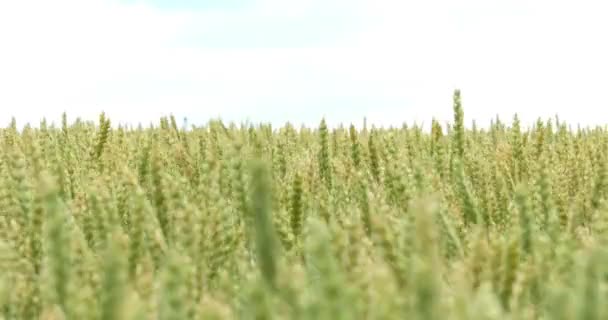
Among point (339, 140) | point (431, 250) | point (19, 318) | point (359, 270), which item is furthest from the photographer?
point (339, 140)

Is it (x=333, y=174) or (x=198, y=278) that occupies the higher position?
(x=333, y=174)

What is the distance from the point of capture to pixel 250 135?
3.26 m

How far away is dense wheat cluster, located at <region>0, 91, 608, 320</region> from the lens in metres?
0.83

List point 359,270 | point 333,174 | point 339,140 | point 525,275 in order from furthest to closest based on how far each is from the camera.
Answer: point 339,140
point 333,174
point 525,275
point 359,270

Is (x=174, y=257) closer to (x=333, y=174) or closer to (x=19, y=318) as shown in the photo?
(x=19, y=318)

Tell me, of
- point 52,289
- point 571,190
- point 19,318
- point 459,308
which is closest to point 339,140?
point 571,190

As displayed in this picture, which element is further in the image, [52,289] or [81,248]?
[81,248]

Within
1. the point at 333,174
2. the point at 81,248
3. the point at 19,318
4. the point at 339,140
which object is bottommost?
the point at 19,318

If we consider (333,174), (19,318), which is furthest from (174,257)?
(333,174)

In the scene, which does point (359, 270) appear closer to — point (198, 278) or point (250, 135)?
point (198, 278)

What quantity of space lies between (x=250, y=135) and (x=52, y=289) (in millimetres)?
2139

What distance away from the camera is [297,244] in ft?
6.45

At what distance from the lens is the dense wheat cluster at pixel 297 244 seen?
2.72 ft

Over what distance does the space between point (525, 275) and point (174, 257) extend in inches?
22.1
